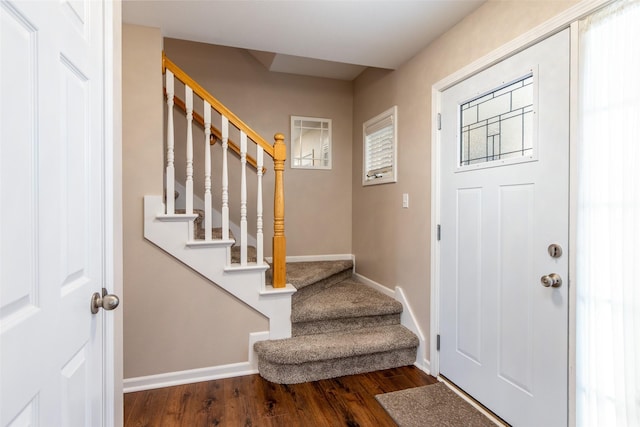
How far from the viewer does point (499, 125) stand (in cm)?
186

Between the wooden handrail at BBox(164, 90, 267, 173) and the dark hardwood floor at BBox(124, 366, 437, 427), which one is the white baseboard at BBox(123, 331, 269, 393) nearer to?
the dark hardwood floor at BBox(124, 366, 437, 427)

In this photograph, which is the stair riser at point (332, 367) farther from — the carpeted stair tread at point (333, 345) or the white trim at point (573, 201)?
the white trim at point (573, 201)

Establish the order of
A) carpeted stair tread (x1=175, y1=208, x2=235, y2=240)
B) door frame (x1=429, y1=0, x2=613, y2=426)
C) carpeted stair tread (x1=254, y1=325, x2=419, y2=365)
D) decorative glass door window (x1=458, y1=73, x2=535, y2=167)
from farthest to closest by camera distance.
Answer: carpeted stair tread (x1=175, y1=208, x2=235, y2=240), carpeted stair tread (x1=254, y1=325, x2=419, y2=365), decorative glass door window (x1=458, y1=73, x2=535, y2=167), door frame (x1=429, y1=0, x2=613, y2=426)

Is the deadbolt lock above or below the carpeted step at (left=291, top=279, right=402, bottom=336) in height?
above

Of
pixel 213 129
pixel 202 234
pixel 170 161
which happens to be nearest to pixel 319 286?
pixel 202 234

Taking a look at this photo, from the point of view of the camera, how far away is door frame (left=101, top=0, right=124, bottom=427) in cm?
112

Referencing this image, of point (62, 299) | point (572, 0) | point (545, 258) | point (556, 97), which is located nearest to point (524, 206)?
point (545, 258)

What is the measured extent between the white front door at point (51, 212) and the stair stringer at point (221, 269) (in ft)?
3.78

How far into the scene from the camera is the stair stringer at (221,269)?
2207 mm

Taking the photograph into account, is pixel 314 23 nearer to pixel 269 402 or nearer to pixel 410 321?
pixel 410 321

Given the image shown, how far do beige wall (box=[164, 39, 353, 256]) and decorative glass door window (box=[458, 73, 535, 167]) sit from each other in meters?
1.84

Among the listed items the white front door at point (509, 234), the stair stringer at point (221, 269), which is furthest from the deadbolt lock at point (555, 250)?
the stair stringer at point (221, 269)

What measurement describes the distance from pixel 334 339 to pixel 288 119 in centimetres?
236

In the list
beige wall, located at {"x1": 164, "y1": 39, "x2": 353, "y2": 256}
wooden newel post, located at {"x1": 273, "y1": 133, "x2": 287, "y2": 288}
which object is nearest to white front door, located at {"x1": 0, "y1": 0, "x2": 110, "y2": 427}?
wooden newel post, located at {"x1": 273, "y1": 133, "x2": 287, "y2": 288}
